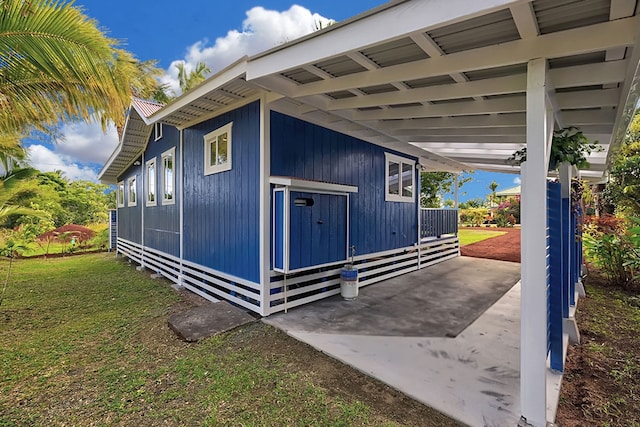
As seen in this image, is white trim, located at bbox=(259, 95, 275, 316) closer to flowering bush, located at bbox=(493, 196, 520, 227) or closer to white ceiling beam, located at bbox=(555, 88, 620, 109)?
white ceiling beam, located at bbox=(555, 88, 620, 109)

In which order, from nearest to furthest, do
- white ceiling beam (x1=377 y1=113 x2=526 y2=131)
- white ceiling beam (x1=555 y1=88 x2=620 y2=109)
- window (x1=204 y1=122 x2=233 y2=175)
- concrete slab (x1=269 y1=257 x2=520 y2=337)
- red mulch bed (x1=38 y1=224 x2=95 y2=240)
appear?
1. white ceiling beam (x1=555 y1=88 x2=620 y2=109)
2. white ceiling beam (x1=377 y1=113 x2=526 y2=131)
3. concrete slab (x1=269 y1=257 x2=520 y2=337)
4. window (x1=204 y1=122 x2=233 y2=175)
5. red mulch bed (x1=38 y1=224 x2=95 y2=240)

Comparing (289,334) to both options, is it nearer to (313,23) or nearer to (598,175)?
(598,175)

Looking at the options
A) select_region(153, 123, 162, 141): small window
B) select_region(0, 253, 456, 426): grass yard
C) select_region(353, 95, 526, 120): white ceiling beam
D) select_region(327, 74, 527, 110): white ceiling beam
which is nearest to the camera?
select_region(0, 253, 456, 426): grass yard

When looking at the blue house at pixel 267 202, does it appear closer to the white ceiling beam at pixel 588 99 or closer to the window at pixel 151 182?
the window at pixel 151 182

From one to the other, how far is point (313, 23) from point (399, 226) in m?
11.8

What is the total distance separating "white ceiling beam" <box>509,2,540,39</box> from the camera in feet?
5.73

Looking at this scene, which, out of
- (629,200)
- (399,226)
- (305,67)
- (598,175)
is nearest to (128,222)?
(399,226)

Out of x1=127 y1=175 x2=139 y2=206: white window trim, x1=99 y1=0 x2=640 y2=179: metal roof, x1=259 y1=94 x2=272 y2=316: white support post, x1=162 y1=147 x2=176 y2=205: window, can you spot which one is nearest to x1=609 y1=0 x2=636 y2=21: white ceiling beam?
x1=99 y1=0 x2=640 y2=179: metal roof

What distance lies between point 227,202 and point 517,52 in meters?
4.05

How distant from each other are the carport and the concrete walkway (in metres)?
0.12

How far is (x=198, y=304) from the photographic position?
489 centimetres

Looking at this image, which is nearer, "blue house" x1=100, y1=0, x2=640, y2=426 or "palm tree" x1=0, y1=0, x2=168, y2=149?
"blue house" x1=100, y1=0, x2=640, y2=426

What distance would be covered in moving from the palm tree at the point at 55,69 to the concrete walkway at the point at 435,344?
3457 mm

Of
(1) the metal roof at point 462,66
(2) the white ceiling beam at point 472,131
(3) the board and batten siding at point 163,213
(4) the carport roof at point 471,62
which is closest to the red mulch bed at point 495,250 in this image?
(1) the metal roof at point 462,66
